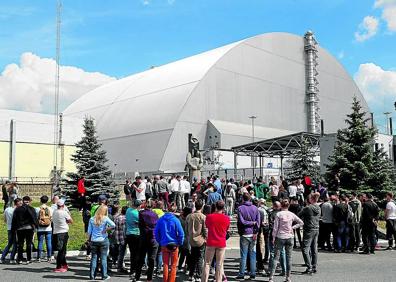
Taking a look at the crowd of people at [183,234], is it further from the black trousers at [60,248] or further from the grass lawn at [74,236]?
the grass lawn at [74,236]

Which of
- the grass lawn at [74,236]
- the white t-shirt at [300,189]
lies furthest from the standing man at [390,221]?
the grass lawn at [74,236]

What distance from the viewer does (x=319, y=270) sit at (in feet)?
37.3

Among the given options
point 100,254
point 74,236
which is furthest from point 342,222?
point 74,236

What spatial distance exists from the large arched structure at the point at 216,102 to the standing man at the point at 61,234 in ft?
113

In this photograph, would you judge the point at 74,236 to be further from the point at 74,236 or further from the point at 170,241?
the point at 170,241

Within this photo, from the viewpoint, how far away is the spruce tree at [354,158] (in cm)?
2483

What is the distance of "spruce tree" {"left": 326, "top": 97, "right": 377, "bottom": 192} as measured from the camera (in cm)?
2483

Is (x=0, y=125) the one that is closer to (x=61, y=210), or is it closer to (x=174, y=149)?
(x=174, y=149)

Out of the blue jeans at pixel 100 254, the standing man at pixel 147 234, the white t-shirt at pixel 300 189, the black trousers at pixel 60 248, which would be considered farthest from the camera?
the white t-shirt at pixel 300 189

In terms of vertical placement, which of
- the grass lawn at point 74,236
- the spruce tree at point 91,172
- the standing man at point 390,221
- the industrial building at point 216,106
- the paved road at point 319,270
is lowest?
the paved road at point 319,270

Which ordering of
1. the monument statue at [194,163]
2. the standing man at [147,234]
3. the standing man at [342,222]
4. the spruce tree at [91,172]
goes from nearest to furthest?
the standing man at [147,234]
the standing man at [342,222]
the monument statue at [194,163]
the spruce tree at [91,172]

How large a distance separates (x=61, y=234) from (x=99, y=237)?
1.38 m

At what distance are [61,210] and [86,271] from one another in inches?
60.2

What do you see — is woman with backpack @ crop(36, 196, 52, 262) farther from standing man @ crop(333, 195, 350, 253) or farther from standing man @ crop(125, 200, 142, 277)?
standing man @ crop(333, 195, 350, 253)
